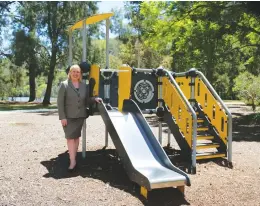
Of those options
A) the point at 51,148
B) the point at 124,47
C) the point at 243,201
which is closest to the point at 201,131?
the point at 243,201

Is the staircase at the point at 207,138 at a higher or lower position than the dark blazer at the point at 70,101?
lower

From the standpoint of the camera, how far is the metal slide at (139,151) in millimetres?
4965

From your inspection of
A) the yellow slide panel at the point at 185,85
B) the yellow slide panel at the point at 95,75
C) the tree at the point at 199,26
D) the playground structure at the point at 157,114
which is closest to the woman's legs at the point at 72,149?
the playground structure at the point at 157,114

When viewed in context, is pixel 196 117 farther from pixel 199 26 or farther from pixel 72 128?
pixel 199 26

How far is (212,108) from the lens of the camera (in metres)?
7.73

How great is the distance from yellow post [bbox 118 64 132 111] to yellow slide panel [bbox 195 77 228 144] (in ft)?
6.07

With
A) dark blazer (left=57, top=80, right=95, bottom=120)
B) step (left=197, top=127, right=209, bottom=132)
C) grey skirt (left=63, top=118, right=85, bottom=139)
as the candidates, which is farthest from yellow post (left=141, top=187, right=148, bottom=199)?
step (left=197, top=127, right=209, bottom=132)

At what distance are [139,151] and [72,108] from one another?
1.43m

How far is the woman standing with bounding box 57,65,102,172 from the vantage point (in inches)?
240

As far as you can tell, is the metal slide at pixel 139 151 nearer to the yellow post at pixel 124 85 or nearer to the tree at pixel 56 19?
the yellow post at pixel 124 85

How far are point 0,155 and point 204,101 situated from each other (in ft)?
15.5

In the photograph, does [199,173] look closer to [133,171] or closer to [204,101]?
[133,171]

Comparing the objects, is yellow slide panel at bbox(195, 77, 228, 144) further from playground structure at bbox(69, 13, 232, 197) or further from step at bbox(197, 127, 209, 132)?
step at bbox(197, 127, 209, 132)

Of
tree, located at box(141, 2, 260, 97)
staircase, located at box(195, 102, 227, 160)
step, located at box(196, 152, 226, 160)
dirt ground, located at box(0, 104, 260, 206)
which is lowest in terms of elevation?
dirt ground, located at box(0, 104, 260, 206)
